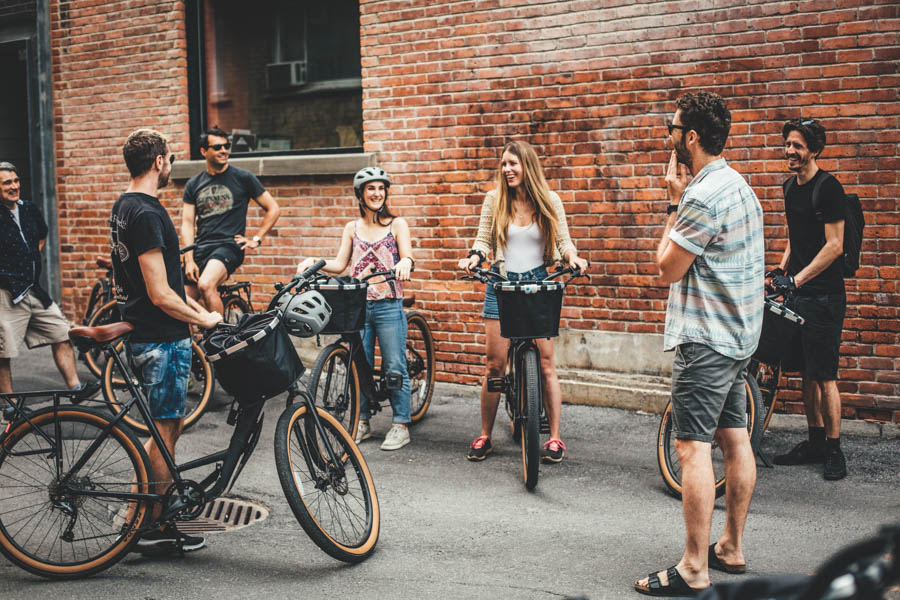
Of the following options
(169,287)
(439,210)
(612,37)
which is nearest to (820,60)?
(612,37)

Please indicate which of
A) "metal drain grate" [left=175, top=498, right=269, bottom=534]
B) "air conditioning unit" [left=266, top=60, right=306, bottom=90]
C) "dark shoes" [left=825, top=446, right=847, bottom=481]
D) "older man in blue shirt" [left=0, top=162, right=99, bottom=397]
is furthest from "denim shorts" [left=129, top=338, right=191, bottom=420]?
"air conditioning unit" [left=266, top=60, right=306, bottom=90]

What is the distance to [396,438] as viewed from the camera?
20.2ft

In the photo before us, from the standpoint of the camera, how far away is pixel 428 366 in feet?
23.1

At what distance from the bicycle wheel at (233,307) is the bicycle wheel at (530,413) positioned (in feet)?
11.9

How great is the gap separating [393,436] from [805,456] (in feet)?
9.21

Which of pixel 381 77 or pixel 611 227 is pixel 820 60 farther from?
pixel 381 77

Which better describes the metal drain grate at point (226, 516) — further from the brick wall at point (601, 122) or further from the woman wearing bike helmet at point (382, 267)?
the brick wall at point (601, 122)

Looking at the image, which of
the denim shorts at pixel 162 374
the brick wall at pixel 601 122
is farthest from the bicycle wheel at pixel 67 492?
the brick wall at pixel 601 122

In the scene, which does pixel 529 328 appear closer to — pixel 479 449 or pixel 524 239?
pixel 524 239

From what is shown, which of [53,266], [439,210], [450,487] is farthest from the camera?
[53,266]

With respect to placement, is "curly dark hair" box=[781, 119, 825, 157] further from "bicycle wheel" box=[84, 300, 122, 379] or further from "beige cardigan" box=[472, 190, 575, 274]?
"bicycle wheel" box=[84, 300, 122, 379]

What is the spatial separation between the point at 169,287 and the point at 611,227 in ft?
13.2

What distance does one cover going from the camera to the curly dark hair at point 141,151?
13.8 ft

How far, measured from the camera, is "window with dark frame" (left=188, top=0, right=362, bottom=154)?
8617mm
